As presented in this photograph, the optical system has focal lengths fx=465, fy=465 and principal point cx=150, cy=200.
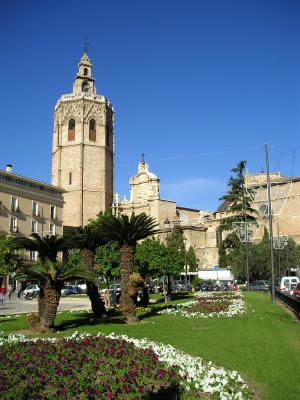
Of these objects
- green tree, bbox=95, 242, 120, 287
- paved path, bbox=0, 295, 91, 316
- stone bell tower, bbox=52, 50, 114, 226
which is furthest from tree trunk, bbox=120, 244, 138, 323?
stone bell tower, bbox=52, 50, 114, 226

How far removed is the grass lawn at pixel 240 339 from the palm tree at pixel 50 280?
650mm

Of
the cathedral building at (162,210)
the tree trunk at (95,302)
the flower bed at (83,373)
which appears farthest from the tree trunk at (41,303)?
the cathedral building at (162,210)

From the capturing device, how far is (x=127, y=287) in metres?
17.7

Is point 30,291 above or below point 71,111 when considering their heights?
below

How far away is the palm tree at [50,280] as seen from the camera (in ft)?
46.9

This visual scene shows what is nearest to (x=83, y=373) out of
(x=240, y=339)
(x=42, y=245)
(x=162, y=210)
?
(x=240, y=339)

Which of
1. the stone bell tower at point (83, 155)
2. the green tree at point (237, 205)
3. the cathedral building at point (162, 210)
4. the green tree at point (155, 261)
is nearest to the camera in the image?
the green tree at point (155, 261)

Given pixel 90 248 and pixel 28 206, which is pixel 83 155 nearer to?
pixel 28 206

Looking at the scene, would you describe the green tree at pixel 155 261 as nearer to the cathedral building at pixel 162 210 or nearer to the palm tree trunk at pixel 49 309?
the palm tree trunk at pixel 49 309

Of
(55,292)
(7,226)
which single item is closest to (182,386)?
(55,292)

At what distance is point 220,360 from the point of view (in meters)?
9.19

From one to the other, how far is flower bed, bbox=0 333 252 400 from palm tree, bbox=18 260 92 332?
4.64 meters

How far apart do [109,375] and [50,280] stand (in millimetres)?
7747

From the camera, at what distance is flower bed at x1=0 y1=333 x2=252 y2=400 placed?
636cm
